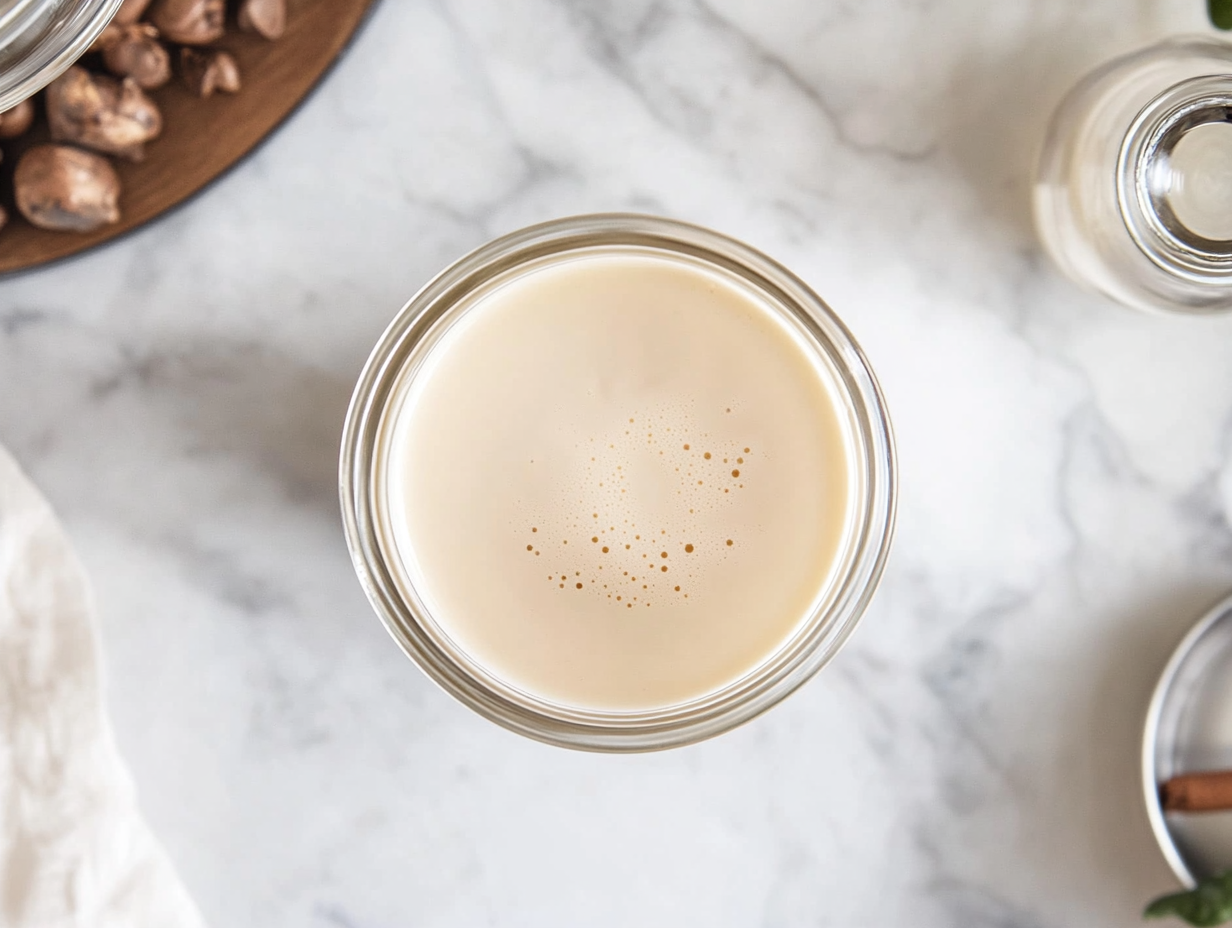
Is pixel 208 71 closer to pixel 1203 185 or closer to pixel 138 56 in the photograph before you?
pixel 138 56

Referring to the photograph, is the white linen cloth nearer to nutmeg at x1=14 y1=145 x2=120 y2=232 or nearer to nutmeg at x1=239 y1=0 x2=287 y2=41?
nutmeg at x1=14 y1=145 x2=120 y2=232

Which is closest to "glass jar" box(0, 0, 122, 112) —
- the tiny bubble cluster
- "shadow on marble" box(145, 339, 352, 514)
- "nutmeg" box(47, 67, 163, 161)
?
"nutmeg" box(47, 67, 163, 161)

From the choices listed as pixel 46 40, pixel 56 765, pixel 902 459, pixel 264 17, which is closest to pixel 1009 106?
pixel 902 459

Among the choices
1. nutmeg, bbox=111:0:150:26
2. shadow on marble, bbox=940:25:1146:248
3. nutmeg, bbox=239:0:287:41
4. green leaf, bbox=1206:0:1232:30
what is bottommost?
nutmeg, bbox=111:0:150:26

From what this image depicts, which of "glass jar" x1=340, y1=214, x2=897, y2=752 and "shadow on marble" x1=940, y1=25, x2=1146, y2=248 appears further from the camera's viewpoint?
"shadow on marble" x1=940, y1=25, x2=1146, y2=248

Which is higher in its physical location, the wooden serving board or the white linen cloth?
the wooden serving board

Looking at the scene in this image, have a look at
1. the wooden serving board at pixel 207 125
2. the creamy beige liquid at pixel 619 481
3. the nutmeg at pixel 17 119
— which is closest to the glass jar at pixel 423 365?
the creamy beige liquid at pixel 619 481

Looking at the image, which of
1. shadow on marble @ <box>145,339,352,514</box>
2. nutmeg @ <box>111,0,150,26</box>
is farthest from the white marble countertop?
nutmeg @ <box>111,0,150,26</box>

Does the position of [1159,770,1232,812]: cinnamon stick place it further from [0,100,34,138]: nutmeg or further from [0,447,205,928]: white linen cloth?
[0,100,34,138]: nutmeg
